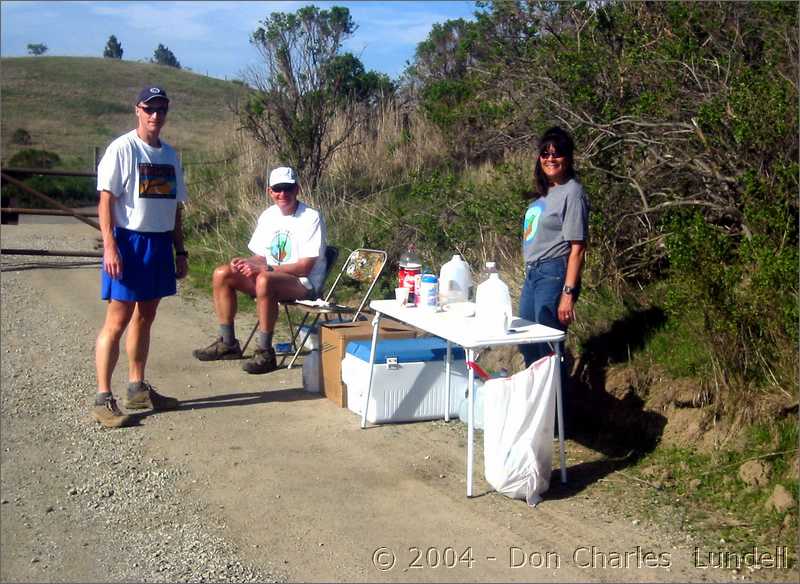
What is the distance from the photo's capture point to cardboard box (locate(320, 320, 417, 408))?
265 inches

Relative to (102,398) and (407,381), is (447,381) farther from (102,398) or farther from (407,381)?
(102,398)

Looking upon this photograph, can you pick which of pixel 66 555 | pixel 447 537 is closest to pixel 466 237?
pixel 447 537

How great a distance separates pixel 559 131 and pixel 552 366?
4.58 ft

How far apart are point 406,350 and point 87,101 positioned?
150 feet

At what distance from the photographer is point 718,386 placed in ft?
17.7

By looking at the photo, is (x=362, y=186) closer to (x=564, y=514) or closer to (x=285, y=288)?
(x=285, y=288)

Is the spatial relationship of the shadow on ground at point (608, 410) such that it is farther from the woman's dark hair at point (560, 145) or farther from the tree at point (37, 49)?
the tree at point (37, 49)

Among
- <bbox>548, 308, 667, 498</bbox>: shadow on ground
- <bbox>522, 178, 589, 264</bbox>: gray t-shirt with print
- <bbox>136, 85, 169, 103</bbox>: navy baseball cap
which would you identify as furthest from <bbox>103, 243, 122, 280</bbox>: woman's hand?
<bbox>548, 308, 667, 498</bbox>: shadow on ground

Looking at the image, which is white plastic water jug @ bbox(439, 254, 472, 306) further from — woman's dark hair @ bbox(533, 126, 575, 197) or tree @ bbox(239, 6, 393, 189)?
tree @ bbox(239, 6, 393, 189)

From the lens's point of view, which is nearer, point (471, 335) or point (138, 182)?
point (471, 335)

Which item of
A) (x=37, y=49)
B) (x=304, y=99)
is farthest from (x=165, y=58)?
(x=304, y=99)

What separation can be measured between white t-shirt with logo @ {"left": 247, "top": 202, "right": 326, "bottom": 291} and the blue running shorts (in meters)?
1.68

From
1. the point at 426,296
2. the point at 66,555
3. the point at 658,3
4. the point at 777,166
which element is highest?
the point at 658,3

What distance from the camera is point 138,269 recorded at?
6.23 meters
